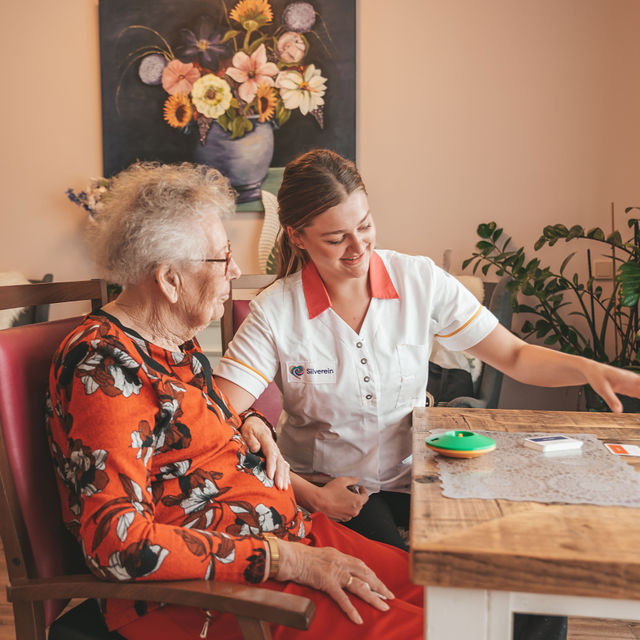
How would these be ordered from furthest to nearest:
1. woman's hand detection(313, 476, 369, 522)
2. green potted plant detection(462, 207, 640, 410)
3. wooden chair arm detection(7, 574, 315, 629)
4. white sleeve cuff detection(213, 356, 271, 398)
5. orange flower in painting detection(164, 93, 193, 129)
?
orange flower in painting detection(164, 93, 193, 129), green potted plant detection(462, 207, 640, 410), white sleeve cuff detection(213, 356, 271, 398), woman's hand detection(313, 476, 369, 522), wooden chair arm detection(7, 574, 315, 629)

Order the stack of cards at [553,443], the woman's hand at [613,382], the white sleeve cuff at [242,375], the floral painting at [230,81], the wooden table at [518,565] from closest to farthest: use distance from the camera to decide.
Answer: the wooden table at [518,565] → the stack of cards at [553,443] → the woman's hand at [613,382] → the white sleeve cuff at [242,375] → the floral painting at [230,81]

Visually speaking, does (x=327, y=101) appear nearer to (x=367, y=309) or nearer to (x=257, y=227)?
(x=257, y=227)

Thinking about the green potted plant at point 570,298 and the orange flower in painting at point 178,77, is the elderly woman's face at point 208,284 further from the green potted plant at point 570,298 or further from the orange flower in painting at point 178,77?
the orange flower in painting at point 178,77

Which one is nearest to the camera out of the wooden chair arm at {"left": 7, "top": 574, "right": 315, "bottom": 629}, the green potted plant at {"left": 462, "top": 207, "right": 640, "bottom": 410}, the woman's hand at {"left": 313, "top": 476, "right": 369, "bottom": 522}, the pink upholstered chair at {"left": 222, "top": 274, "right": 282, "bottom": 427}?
the wooden chair arm at {"left": 7, "top": 574, "right": 315, "bottom": 629}

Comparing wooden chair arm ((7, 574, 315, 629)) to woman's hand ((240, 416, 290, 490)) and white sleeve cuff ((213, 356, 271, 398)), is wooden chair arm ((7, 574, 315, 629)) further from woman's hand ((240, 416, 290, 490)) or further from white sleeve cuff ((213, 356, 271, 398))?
white sleeve cuff ((213, 356, 271, 398))

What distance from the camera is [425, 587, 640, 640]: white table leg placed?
0.74 m

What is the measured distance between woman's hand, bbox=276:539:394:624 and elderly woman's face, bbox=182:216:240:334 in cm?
44

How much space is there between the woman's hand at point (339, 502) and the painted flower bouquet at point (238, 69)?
90.3 inches

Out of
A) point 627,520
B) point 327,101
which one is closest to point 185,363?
point 627,520

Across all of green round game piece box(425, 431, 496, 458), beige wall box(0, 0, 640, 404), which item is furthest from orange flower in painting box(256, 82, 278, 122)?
green round game piece box(425, 431, 496, 458)

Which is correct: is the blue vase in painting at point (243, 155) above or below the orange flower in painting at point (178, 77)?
below

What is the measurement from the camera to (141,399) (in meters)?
1.00

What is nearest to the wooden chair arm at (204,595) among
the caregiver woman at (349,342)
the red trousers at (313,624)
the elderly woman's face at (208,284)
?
the red trousers at (313,624)

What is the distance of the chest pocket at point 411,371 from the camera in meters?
1.56
